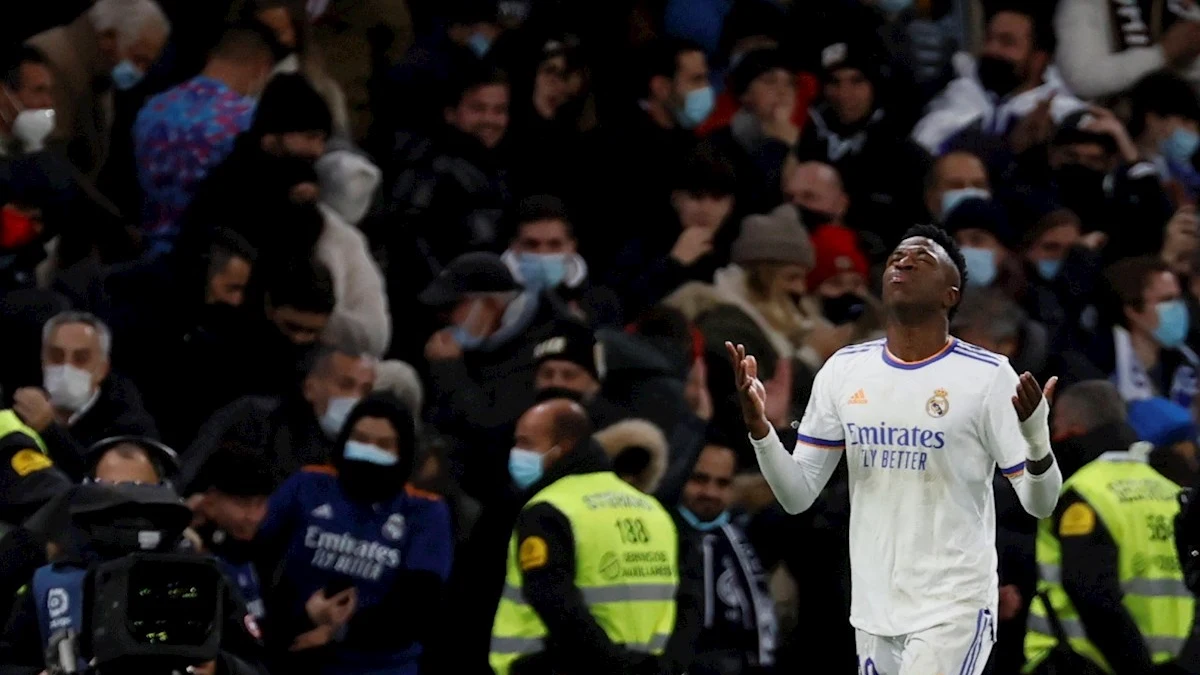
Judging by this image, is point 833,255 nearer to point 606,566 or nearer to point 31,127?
point 606,566

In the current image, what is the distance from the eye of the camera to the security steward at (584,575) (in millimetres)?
9414

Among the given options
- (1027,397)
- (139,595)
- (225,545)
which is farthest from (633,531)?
(1027,397)

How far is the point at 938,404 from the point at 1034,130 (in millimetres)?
6977

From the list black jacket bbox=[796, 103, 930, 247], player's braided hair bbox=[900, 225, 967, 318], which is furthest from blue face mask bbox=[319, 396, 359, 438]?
black jacket bbox=[796, 103, 930, 247]

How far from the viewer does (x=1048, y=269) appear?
1364 centimetres

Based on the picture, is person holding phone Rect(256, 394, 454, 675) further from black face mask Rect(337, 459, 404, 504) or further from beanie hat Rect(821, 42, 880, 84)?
beanie hat Rect(821, 42, 880, 84)

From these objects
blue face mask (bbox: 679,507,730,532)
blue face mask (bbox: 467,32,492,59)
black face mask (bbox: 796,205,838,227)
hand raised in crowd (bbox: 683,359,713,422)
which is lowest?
blue face mask (bbox: 679,507,730,532)

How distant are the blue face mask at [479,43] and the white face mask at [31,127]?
2.64 meters

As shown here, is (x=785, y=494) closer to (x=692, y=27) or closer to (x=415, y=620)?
(x=415, y=620)

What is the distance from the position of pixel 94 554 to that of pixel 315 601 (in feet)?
5.32

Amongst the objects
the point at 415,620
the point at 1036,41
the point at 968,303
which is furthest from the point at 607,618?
the point at 1036,41

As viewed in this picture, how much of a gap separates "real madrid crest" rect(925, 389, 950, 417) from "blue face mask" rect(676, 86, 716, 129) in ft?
18.9

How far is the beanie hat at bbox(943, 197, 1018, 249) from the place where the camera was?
13172mm

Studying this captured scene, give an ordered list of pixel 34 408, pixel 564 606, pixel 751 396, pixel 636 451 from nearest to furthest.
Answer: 1. pixel 751 396
2. pixel 564 606
3. pixel 34 408
4. pixel 636 451
